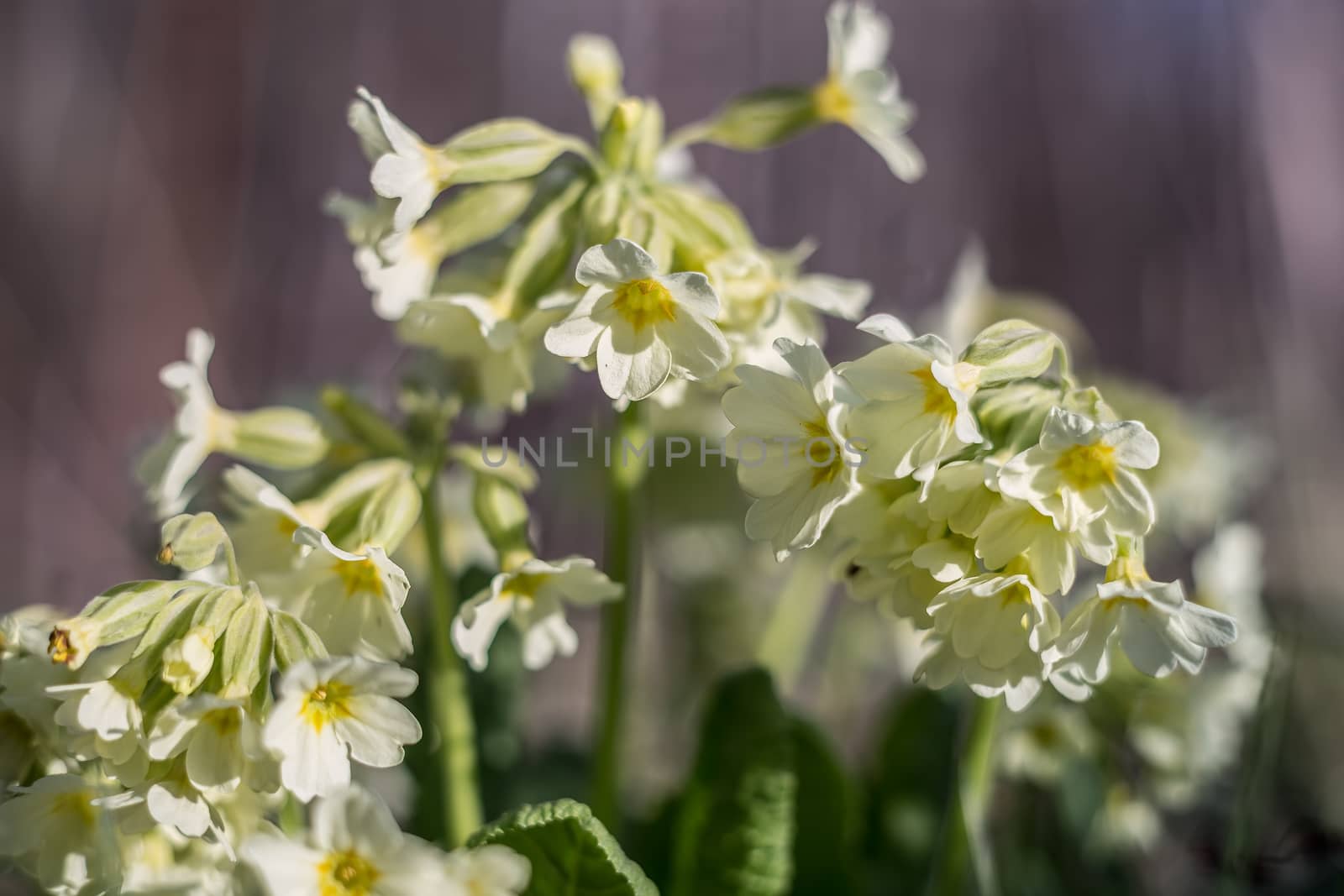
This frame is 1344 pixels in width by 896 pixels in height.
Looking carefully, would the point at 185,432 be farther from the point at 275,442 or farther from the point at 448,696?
the point at 448,696

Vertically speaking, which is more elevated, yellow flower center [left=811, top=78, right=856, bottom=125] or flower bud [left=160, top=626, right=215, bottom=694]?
yellow flower center [left=811, top=78, right=856, bottom=125]

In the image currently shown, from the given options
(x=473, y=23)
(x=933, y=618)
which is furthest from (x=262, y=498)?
(x=473, y=23)

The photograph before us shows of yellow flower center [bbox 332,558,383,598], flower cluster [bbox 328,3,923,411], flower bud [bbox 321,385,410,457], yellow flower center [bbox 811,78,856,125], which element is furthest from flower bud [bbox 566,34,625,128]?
yellow flower center [bbox 332,558,383,598]

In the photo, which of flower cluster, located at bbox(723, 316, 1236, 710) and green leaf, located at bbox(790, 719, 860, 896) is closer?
flower cluster, located at bbox(723, 316, 1236, 710)

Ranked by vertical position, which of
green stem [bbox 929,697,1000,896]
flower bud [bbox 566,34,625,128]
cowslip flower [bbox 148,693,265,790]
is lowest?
green stem [bbox 929,697,1000,896]

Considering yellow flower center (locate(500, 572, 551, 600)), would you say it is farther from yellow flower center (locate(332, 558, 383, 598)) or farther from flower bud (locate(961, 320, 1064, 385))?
flower bud (locate(961, 320, 1064, 385))

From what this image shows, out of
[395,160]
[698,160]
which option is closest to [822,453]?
[395,160]

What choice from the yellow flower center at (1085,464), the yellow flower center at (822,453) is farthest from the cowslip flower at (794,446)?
the yellow flower center at (1085,464)
